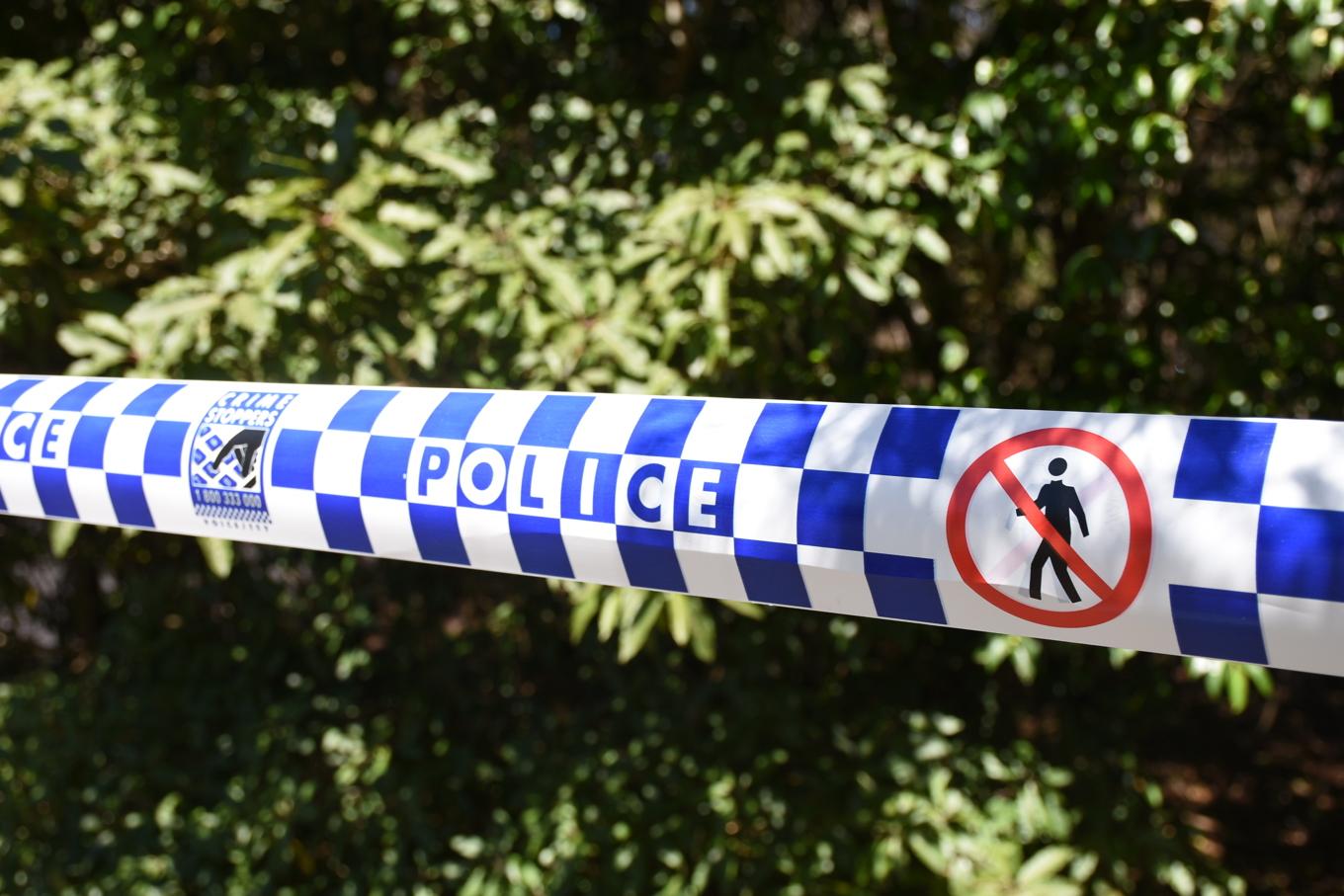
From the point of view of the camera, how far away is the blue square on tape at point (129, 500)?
1657 mm

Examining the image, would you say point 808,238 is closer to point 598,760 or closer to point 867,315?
point 867,315

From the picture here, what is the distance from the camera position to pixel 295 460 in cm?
154

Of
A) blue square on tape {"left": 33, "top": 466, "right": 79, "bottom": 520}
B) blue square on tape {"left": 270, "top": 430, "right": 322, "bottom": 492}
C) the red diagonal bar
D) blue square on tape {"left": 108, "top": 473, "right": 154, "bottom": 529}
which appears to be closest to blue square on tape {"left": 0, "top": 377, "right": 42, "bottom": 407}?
blue square on tape {"left": 33, "top": 466, "right": 79, "bottom": 520}

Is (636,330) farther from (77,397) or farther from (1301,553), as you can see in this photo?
(1301,553)

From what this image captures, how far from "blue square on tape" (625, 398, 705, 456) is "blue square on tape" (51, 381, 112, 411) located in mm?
969

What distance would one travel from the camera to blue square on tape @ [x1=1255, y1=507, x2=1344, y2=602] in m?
1.01

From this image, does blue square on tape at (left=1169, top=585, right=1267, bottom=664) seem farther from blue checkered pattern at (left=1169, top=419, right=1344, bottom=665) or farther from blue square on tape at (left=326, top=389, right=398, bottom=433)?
blue square on tape at (left=326, top=389, right=398, bottom=433)

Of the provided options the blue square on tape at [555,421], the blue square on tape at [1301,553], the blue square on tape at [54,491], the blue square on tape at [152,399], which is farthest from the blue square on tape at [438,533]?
the blue square on tape at [1301,553]

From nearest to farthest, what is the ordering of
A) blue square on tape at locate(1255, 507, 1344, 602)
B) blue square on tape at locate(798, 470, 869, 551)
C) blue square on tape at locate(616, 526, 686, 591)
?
blue square on tape at locate(1255, 507, 1344, 602) < blue square on tape at locate(798, 470, 869, 551) < blue square on tape at locate(616, 526, 686, 591)

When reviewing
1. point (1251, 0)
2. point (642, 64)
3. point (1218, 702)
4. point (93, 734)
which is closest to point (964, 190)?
point (1251, 0)

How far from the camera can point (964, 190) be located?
2512 mm

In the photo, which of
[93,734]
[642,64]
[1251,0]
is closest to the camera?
[1251,0]

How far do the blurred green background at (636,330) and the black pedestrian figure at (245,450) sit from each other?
72 cm

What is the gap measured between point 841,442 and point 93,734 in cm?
327
